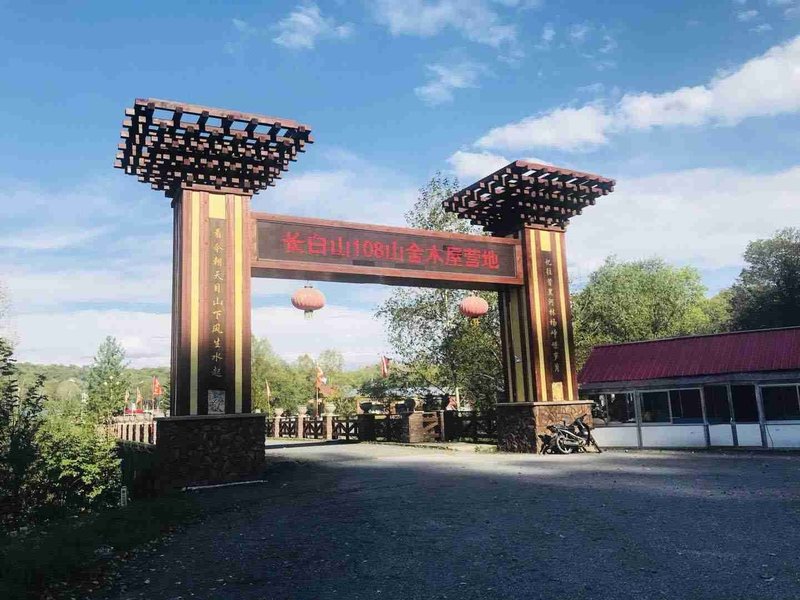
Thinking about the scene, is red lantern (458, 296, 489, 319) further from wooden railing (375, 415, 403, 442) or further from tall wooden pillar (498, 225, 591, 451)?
wooden railing (375, 415, 403, 442)

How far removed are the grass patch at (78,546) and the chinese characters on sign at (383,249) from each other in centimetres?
628

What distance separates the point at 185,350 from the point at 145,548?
5.64m

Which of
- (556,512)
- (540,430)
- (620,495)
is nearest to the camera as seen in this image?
(556,512)

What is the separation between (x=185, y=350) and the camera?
460 inches

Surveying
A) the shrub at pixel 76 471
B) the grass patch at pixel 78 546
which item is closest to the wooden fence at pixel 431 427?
the shrub at pixel 76 471

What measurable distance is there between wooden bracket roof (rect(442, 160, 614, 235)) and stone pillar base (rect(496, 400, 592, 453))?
5008 millimetres

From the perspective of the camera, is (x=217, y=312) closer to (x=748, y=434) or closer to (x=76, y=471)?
(x=76, y=471)

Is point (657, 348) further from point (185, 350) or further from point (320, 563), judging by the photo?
point (320, 563)

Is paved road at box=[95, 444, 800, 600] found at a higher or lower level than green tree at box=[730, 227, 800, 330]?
lower

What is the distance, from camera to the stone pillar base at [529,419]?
15.5 meters

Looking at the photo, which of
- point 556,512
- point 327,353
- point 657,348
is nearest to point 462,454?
point 657,348

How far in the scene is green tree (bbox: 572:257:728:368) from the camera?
90.4ft

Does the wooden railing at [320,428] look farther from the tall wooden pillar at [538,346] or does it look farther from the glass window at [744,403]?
the glass window at [744,403]

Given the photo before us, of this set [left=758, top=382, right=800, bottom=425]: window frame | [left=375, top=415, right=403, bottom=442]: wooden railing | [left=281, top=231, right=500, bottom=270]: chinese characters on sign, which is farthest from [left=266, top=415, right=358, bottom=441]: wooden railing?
[left=758, top=382, right=800, bottom=425]: window frame
